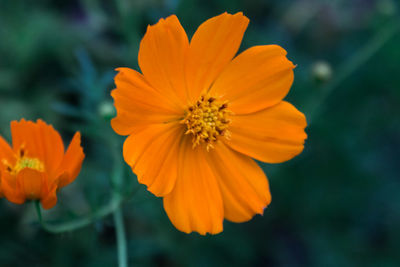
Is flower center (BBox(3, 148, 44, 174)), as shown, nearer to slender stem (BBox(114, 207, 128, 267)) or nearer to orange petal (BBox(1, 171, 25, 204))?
orange petal (BBox(1, 171, 25, 204))

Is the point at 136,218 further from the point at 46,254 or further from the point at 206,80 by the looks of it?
the point at 206,80

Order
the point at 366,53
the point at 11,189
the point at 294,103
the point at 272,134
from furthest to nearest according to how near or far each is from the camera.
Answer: the point at 294,103 → the point at 366,53 → the point at 272,134 → the point at 11,189

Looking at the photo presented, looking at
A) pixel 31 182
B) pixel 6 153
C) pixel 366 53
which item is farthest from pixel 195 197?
pixel 366 53

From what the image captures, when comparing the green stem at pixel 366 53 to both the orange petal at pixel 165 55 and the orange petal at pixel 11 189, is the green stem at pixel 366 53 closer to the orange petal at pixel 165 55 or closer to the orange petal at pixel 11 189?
the orange petal at pixel 165 55

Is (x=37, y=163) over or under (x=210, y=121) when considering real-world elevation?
under

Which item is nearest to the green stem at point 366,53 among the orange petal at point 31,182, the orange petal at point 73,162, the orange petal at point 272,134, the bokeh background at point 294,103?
the bokeh background at point 294,103

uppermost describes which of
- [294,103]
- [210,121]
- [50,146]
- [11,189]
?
[294,103]

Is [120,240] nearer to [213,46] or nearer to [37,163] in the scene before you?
[37,163]
